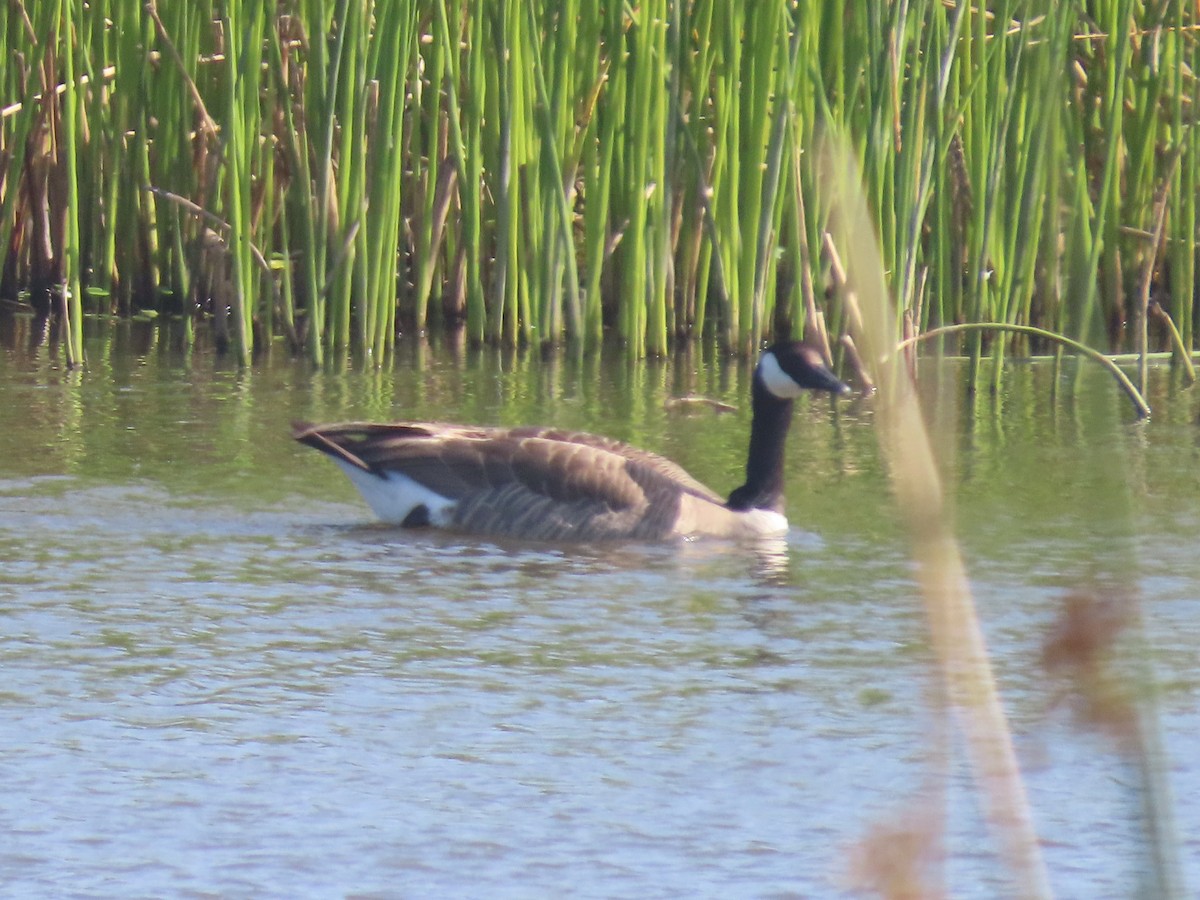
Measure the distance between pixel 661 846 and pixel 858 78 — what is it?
5773 mm

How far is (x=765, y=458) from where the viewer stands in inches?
282

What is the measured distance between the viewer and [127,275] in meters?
11.2

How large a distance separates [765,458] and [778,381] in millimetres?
445

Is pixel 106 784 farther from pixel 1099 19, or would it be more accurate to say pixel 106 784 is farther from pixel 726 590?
pixel 1099 19

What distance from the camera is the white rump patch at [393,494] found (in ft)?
23.0

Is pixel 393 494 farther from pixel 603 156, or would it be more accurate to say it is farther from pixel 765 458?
pixel 603 156

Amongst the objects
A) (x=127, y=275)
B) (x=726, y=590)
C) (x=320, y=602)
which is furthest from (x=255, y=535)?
(x=127, y=275)

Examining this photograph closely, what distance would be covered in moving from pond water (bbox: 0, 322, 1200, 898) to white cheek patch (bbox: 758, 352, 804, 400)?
1.27ft

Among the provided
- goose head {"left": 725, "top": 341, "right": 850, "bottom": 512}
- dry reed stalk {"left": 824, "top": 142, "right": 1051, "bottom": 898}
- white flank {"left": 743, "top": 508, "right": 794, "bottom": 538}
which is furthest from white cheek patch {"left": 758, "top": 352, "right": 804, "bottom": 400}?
dry reed stalk {"left": 824, "top": 142, "right": 1051, "bottom": 898}

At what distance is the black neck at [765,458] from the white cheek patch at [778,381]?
2 cm

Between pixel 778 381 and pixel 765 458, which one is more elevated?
pixel 778 381

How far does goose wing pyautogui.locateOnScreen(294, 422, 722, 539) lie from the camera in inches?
274

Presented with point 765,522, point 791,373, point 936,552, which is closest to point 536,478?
point 765,522

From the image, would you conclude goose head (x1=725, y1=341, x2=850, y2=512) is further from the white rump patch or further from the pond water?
the white rump patch
